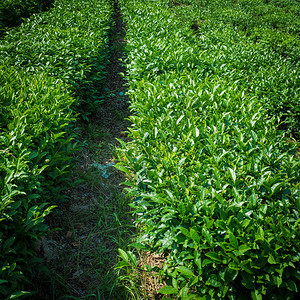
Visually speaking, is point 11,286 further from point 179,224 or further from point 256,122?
point 256,122

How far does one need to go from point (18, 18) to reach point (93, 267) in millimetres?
7886

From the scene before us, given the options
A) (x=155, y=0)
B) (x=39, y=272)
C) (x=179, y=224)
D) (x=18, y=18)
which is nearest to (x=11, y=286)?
(x=39, y=272)

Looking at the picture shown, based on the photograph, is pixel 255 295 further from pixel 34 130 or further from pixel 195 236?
pixel 34 130

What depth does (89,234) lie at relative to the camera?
242 centimetres

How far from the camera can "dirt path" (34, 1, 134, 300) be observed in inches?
76.8

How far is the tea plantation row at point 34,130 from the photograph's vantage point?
1558 mm

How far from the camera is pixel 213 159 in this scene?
6.13 feet

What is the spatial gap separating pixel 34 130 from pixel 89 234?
1313 millimetres

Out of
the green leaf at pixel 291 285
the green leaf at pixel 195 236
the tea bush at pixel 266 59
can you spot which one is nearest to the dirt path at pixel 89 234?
the green leaf at pixel 195 236

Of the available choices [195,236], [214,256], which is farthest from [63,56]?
[214,256]

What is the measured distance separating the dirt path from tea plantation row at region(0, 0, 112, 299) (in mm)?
343

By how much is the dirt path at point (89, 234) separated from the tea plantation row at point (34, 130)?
0.34 meters

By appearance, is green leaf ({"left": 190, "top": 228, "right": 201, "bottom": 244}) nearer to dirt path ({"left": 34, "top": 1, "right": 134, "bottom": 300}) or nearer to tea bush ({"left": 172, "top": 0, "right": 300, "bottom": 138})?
dirt path ({"left": 34, "top": 1, "right": 134, "bottom": 300})

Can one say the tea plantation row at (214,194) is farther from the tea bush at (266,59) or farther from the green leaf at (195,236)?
the tea bush at (266,59)
